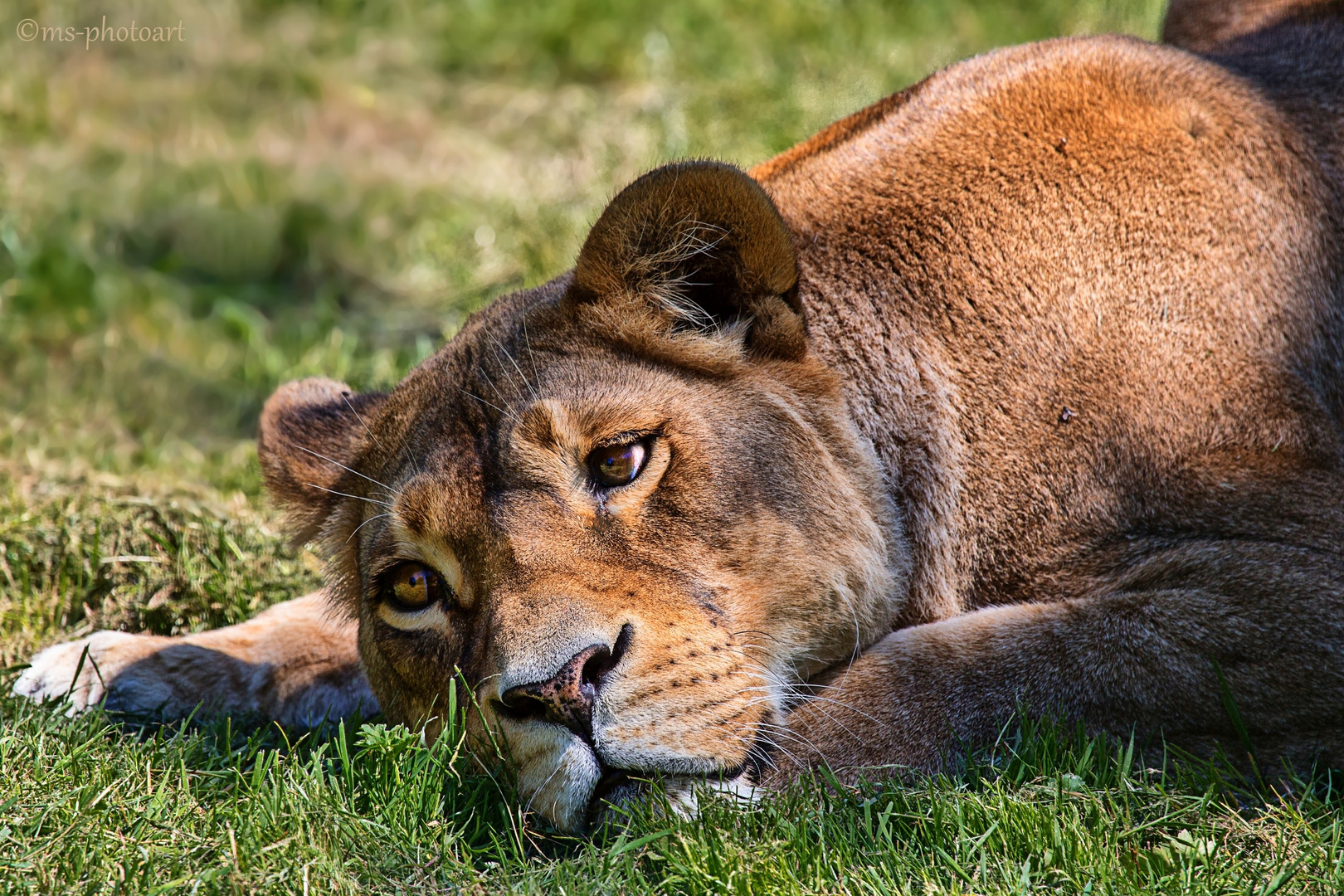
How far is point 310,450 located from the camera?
14.8 ft

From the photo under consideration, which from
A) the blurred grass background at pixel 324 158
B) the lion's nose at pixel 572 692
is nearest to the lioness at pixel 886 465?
the lion's nose at pixel 572 692

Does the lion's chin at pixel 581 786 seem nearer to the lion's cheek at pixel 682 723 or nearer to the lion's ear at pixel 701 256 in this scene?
the lion's cheek at pixel 682 723

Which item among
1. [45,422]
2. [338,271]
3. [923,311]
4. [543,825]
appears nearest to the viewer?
[543,825]

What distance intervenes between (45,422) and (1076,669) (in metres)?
5.10

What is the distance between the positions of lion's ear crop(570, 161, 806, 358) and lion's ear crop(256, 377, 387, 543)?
3.43 feet

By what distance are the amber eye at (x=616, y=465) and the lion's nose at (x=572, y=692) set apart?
21.1 inches

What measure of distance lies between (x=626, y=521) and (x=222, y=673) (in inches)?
72.6

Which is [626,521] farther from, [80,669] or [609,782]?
[80,669]

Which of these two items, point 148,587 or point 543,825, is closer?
point 543,825

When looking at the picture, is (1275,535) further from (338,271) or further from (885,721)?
(338,271)

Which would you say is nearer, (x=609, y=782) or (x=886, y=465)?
(x=609, y=782)

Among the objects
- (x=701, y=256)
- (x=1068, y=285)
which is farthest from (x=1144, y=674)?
(x=701, y=256)

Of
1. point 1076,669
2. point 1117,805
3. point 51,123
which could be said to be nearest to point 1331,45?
point 1076,669

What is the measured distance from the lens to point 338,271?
336 inches
